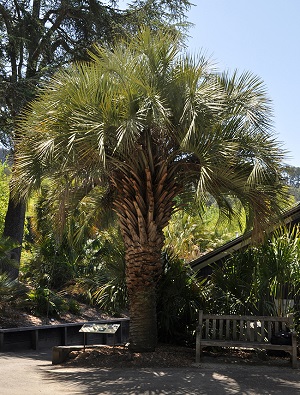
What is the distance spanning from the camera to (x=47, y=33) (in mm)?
21141

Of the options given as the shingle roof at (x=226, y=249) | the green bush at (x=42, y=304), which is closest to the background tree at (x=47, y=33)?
the green bush at (x=42, y=304)

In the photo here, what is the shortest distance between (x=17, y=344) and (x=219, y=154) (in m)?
8.01

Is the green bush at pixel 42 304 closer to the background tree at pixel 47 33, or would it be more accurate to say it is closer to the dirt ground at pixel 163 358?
the background tree at pixel 47 33

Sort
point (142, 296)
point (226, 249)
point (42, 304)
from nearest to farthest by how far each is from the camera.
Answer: point (142, 296) → point (226, 249) → point (42, 304)

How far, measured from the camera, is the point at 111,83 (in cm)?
1143

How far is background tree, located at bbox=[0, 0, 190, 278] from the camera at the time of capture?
20234mm

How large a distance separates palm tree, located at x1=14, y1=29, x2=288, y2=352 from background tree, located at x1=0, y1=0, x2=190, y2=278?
7.99 m

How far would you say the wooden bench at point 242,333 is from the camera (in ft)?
35.6

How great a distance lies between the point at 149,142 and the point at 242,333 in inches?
176

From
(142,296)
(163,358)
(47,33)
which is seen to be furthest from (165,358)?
(47,33)

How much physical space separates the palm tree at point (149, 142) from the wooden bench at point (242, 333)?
117 cm

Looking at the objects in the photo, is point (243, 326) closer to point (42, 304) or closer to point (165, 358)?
point (165, 358)

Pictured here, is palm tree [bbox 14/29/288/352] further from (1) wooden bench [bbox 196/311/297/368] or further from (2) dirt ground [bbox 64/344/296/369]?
(1) wooden bench [bbox 196/311/297/368]

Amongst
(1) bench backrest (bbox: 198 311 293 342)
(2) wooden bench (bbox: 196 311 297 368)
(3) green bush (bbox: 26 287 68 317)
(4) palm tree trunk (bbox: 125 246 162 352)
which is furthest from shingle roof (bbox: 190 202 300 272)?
(3) green bush (bbox: 26 287 68 317)
